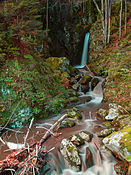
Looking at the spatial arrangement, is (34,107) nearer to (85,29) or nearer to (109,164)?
(109,164)

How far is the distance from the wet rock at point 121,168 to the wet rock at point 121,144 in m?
0.14

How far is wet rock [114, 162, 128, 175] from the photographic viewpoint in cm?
287

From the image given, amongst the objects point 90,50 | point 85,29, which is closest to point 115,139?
point 90,50

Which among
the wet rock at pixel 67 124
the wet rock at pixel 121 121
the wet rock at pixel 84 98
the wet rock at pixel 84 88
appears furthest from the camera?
the wet rock at pixel 84 88

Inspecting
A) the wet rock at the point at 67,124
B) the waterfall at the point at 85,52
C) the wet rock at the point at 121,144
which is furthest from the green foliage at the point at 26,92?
the waterfall at the point at 85,52

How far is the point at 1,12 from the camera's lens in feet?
18.2

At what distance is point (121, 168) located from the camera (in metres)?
2.99

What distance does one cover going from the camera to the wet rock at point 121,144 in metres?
2.92

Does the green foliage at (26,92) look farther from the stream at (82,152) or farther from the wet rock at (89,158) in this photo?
the wet rock at (89,158)

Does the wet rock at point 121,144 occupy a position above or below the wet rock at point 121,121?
above

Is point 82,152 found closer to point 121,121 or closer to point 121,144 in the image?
point 121,144

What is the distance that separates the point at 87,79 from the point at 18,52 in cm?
555

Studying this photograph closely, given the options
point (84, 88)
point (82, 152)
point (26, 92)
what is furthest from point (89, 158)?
point (84, 88)

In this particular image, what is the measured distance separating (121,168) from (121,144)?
0.58 metres
